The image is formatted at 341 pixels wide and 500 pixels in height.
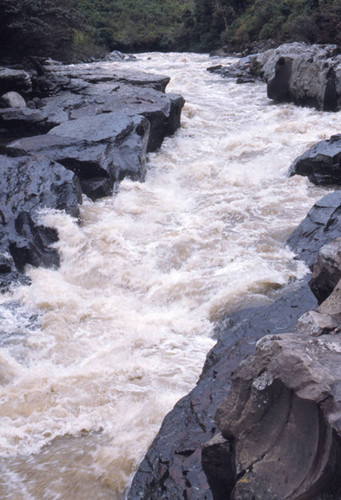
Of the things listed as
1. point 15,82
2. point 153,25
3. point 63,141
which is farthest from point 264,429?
point 153,25

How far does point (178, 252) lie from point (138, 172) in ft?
8.04

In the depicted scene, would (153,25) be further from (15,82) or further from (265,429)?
(265,429)

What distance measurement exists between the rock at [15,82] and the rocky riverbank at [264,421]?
330 inches

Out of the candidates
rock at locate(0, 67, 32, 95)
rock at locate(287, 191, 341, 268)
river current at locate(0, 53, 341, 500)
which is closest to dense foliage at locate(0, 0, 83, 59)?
rock at locate(0, 67, 32, 95)

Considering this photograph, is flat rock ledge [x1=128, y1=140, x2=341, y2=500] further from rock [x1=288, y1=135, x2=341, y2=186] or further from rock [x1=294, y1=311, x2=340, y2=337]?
rock [x1=288, y1=135, x2=341, y2=186]

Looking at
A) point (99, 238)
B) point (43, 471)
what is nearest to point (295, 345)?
point (43, 471)

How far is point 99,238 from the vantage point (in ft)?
18.1

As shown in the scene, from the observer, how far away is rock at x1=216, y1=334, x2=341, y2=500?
5.16 ft

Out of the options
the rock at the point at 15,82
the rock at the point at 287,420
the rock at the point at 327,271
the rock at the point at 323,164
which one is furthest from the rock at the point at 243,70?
the rock at the point at 287,420

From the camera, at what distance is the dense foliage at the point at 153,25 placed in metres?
11.6

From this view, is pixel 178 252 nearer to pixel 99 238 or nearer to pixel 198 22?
pixel 99 238

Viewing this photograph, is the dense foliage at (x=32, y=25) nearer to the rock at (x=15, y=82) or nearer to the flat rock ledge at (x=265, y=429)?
the rock at (x=15, y=82)

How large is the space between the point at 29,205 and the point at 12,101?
466 cm

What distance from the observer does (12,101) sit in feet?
29.9
